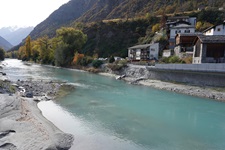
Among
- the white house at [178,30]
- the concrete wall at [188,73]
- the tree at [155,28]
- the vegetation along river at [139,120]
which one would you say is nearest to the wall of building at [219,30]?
the white house at [178,30]

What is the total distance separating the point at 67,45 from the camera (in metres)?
56.6

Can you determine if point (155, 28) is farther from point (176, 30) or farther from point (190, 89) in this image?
point (190, 89)

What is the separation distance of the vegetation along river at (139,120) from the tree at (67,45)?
3531 cm

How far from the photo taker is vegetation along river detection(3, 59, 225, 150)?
11.5 m

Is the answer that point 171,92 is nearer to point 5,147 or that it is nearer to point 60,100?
Result: point 60,100

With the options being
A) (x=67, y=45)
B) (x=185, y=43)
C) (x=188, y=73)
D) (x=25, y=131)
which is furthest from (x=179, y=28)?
(x=25, y=131)

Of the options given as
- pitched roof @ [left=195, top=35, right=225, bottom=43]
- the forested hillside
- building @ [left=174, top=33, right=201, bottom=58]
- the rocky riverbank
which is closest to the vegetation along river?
the rocky riverbank

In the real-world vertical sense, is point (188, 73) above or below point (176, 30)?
below

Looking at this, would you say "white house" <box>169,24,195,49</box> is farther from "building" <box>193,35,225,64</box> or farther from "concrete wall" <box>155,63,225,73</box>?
"concrete wall" <box>155,63,225,73</box>

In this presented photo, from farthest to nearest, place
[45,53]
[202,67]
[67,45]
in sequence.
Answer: [45,53]
[67,45]
[202,67]

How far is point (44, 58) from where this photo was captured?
70375mm

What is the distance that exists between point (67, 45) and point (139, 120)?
45.4 metres

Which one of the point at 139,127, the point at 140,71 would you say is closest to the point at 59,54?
the point at 140,71

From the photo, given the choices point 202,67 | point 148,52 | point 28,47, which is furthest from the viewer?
point 28,47
